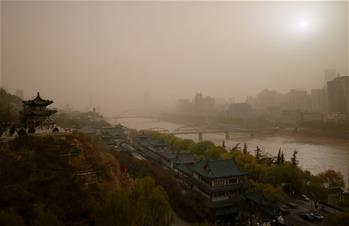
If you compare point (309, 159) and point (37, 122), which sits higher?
point (37, 122)

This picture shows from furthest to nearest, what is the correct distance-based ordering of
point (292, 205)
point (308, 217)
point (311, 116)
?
point (311, 116), point (292, 205), point (308, 217)

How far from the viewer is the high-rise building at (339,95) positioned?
105ft

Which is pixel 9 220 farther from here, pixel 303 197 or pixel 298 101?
pixel 298 101

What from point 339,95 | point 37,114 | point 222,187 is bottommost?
point 222,187

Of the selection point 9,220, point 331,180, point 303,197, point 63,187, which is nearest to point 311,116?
point 331,180

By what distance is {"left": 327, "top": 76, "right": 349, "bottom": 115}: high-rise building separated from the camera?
3203 cm

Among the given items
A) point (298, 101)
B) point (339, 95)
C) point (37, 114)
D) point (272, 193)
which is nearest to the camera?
point (272, 193)

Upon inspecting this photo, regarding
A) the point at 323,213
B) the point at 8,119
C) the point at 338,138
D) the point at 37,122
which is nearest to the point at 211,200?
the point at 323,213

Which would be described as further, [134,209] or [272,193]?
[272,193]

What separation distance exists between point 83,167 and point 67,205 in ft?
4.53

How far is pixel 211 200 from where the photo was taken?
8672 mm

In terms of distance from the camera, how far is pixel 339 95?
3356 cm

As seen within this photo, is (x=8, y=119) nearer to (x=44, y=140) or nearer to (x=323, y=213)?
Answer: (x=44, y=140)

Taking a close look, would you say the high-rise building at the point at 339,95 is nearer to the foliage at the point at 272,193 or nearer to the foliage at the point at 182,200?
the foliage at the point at 272,193
